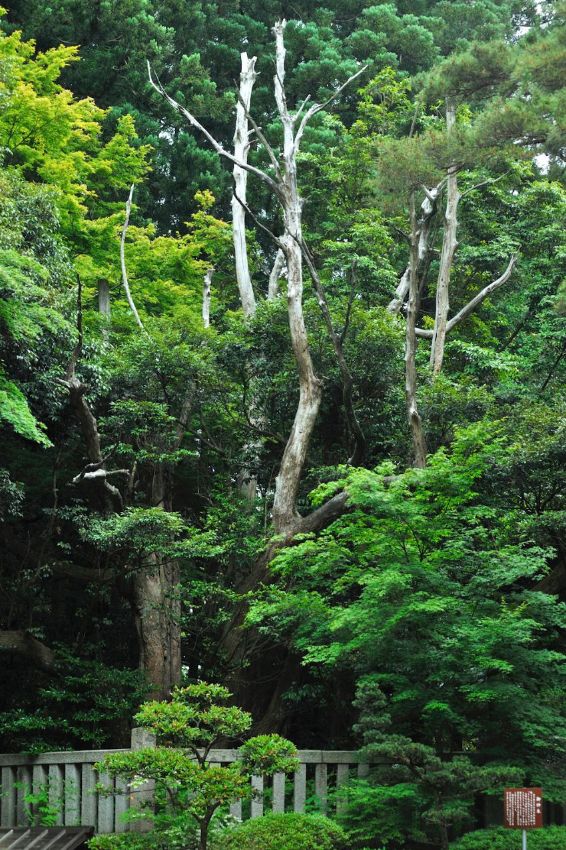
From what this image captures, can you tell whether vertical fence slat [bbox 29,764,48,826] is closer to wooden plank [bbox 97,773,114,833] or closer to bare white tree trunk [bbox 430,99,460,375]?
wooden plank [bbox 97,773,114,833]

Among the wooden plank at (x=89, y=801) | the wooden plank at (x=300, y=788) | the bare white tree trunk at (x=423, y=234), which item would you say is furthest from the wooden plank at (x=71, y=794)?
the bare white tree trunk at (x=423, y=234)

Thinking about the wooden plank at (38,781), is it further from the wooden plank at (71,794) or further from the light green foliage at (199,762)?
the light green foliage at (199,762)

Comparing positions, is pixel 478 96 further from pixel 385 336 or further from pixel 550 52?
pixel 385 336

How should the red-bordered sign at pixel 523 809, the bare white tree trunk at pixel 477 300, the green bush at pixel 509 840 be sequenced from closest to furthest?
the red-bordered sign at pixel 523 809
the green bush at pixel 509 840
the bare white tree trunk at pixel 477 300

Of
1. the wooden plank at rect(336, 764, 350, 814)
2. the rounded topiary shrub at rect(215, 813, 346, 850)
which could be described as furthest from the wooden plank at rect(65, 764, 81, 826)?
the wooden plank at rect(336, 764, 350, 814)

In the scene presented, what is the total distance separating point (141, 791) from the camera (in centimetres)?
973

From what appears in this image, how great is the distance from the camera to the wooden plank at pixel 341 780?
33.7ft

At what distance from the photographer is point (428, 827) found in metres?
10.0

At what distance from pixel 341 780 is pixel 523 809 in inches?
117

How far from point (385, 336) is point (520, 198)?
6.84 meters

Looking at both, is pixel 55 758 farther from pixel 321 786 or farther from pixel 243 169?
pixel 243 169

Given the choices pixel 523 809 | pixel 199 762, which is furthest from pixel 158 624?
pixel 523 809

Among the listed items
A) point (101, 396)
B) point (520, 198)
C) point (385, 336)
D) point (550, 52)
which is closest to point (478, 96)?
point (550, 52)

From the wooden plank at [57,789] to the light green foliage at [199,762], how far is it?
1776 mm
